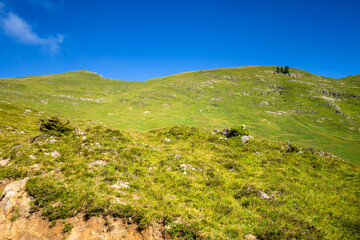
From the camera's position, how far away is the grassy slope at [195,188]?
7942mm

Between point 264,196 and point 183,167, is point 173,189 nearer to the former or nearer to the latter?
point 183,167

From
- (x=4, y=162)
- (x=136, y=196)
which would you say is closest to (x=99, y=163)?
(x=136, y=196)

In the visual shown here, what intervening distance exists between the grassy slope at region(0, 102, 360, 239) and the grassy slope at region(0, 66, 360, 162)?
33664 millimetres

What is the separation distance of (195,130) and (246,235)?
19.2 metres

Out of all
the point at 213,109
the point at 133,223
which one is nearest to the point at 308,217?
the point at 133,223

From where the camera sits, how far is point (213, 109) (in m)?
74.6

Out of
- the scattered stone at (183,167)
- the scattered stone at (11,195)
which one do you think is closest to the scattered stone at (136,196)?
the scattered stone at (183,167)

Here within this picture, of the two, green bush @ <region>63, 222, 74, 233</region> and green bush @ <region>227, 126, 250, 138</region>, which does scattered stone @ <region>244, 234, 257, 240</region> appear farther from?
green bush @ <region>227, 126, 250, 138</region>

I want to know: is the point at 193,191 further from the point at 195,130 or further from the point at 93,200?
the point at 195,130

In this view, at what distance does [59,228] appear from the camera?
7.19m

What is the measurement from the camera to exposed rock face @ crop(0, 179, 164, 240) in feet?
23.0

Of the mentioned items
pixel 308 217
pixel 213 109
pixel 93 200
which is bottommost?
pixel 308 217

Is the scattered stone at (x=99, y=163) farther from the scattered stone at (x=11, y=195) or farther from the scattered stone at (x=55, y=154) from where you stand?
the scattered stone at (x=11, y=195)

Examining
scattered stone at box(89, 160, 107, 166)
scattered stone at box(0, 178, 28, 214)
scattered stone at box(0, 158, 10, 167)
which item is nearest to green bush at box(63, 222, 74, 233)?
scattered stone at box(0, 178, 28, 214)
